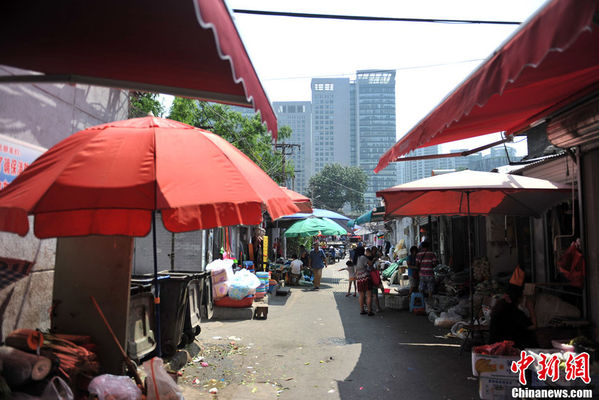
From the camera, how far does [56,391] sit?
3.53 meters

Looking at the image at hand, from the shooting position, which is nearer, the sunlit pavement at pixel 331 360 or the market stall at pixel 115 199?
the market stall at pixel 115 199

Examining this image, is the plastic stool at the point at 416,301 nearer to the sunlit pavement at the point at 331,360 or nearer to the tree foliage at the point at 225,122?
the sunlit pavement at the point at 331,360

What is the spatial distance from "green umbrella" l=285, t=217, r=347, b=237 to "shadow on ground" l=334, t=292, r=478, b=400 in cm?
719

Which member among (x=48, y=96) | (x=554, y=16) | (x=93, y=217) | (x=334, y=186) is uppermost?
(x=334, y=186)

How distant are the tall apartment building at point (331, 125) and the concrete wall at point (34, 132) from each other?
116 metres

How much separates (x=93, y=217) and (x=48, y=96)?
9.24 feet

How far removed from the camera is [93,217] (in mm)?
4371

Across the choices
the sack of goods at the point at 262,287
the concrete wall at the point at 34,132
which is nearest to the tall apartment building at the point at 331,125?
the sack of goods at the point at 262,287

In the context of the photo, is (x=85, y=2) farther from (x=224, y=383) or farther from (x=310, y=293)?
(x=310, y=293)

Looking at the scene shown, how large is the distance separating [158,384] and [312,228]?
1343 centimetres

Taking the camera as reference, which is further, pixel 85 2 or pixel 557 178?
pixel 557 178

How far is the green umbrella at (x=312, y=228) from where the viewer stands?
55.7 ft

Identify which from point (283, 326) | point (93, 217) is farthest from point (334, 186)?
point (93, 217)

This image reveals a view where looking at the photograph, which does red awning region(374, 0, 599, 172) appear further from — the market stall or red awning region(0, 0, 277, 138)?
the market stall
